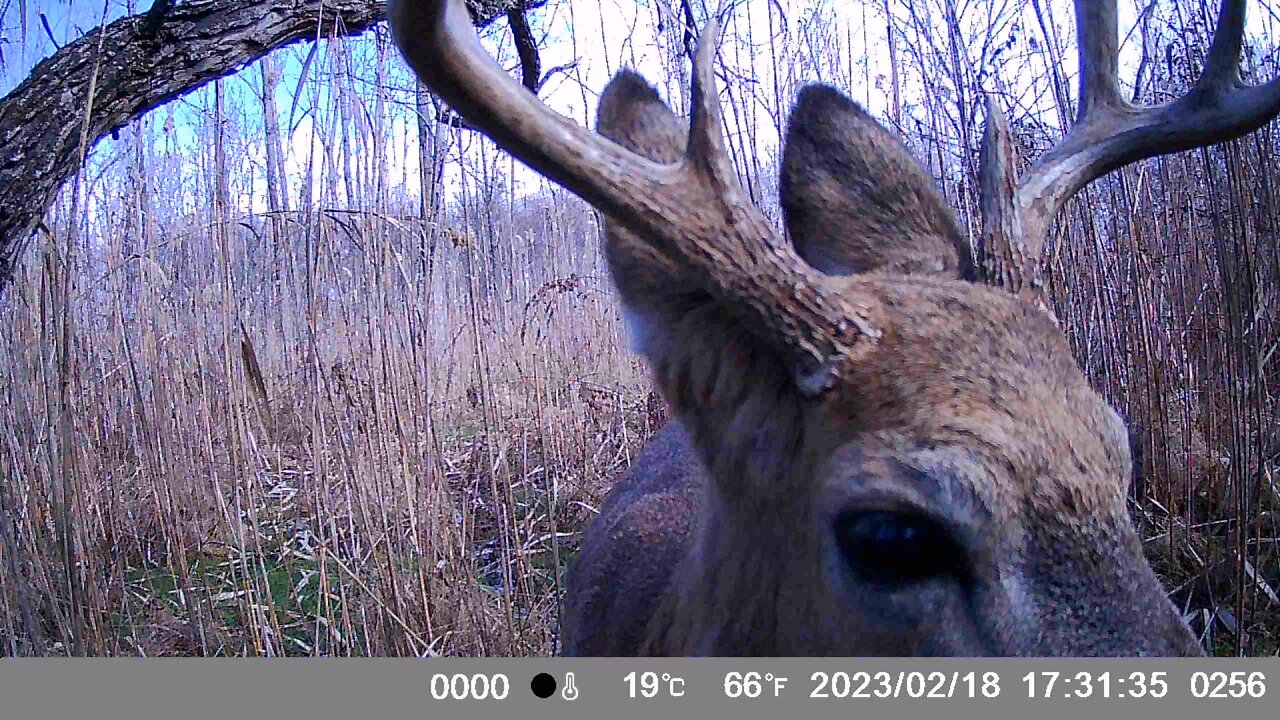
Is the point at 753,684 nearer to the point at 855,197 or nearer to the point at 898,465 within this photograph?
the point at 898,465

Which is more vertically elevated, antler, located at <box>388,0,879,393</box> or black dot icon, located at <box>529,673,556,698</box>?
antler, located at <box>388,0,879,393</box>

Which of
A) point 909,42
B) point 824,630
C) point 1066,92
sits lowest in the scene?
point 824,630

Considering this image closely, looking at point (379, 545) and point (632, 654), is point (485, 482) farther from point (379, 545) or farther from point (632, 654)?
point (632, 654)

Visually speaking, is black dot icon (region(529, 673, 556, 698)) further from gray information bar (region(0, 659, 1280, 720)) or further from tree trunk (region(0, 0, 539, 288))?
tree trunk (region(0, 0, 539, 288))

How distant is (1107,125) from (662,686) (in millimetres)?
1458

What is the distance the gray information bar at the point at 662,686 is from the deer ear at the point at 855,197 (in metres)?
0.81

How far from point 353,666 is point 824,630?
2.73ft

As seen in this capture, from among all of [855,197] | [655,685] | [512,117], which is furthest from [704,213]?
[655,685]

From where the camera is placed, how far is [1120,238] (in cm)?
323

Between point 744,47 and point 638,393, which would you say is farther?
point 638,393

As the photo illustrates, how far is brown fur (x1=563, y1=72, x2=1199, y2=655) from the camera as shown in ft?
Answer: 3.63

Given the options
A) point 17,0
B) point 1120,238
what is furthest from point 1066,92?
point 17,0

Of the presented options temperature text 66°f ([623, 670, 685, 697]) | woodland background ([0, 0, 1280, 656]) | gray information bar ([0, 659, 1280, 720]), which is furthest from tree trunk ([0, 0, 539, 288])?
temperature text 66°f ([623, 670, 685, 697])

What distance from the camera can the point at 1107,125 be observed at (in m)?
1.84
